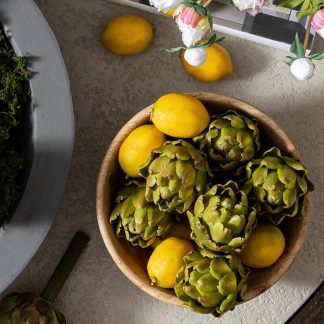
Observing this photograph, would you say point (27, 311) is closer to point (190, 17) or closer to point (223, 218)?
point (223, 218)

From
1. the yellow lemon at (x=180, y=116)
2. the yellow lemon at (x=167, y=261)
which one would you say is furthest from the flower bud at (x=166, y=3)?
the yellow lemon at (x=167, y=261)

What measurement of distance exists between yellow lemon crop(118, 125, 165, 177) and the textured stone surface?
0.57 ft

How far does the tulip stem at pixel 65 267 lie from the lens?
1191 mm

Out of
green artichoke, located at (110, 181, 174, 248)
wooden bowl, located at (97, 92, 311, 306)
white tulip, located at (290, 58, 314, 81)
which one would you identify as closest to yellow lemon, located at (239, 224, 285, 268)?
wooden bowl, located at (97, 92, 311, 306)

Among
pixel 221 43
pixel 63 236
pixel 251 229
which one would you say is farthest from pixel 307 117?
pixel 63 236

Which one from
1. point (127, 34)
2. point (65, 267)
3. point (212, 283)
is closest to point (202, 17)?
point (127, 34)

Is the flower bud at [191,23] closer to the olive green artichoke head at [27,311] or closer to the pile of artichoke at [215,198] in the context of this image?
the pile of artichoke at [215,198]

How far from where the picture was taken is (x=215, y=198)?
95 cm

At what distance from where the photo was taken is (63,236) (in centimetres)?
122

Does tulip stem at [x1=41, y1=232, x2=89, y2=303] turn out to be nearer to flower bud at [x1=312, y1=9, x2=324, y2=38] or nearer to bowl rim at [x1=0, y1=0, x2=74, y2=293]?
bowl rim at [x1=0, y1=0, x2=74, y2=293]

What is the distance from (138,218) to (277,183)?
209mm

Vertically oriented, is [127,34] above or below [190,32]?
below

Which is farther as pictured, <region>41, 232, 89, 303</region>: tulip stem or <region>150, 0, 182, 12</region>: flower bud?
<region>41, 232, 89, 303</region>: tulip stem

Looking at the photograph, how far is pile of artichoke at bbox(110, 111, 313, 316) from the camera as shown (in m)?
0.96
